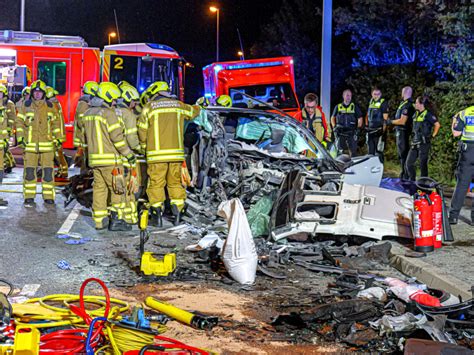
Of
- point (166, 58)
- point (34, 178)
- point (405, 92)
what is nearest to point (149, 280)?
point (34, 178)

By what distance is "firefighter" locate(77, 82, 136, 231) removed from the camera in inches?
374

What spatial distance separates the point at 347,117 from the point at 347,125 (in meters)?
0.16

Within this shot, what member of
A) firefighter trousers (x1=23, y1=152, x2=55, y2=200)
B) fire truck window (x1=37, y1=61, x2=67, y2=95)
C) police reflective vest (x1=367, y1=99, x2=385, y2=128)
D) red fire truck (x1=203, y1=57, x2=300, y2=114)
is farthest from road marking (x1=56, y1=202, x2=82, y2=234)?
fire truck window (x1=37, y1=61, x2=67, y2=95)

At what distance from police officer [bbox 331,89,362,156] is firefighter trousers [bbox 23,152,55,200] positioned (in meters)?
6.00

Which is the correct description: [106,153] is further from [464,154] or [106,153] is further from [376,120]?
Answer: [376,120]

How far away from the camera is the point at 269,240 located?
843 cm

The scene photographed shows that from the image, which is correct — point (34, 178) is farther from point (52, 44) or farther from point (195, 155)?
point (52, 44)

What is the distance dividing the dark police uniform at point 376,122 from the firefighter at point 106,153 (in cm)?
636

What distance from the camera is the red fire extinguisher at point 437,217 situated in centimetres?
801

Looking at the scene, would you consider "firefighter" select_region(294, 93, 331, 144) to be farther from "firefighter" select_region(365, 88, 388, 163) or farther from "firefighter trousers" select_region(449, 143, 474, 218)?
"firefighter trousers" select_region(449, 143, 474, 218)

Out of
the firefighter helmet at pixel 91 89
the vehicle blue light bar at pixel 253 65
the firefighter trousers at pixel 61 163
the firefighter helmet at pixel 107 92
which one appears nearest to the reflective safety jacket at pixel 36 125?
the firefighter helmet at pixel 91 89

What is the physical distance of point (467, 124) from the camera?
9.70 m

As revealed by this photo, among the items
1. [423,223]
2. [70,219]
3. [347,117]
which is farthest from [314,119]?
[423,223]

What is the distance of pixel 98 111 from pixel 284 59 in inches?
382
